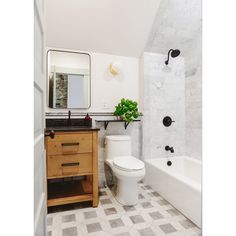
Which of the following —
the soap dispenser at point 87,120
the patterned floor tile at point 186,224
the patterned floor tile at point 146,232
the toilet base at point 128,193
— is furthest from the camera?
the soap dispenser at point 87,120

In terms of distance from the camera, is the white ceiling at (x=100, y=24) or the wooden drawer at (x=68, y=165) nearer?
the wooden drawer at (x=68, y=165)

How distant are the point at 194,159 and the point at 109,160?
1.32 m

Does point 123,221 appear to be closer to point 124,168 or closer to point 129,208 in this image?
point 129,208

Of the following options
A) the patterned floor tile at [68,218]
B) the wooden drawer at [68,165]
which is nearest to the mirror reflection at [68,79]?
the wooden drawer at [68,165]

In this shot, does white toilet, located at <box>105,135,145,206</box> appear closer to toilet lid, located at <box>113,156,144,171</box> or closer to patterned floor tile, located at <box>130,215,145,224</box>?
toilet lid, located at <box>113,156,144,171</box>

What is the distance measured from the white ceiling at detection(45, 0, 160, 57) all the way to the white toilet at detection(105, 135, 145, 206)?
130 cm

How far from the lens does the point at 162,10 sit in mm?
2188

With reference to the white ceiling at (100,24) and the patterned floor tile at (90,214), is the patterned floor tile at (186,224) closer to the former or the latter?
the patterned floor tile at (90,214)

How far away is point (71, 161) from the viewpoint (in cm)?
181

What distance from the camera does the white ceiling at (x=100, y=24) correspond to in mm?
1987

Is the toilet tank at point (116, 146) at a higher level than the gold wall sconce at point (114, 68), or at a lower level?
lower

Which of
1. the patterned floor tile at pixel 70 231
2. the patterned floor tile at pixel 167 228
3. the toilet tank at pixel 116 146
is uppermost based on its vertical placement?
the toilet tank at pixel 116 146
